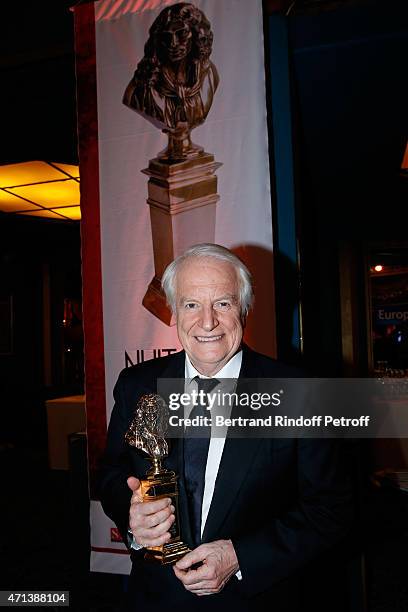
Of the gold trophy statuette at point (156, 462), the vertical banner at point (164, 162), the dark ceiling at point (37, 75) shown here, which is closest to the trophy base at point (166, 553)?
the gold trophy statuette at point (156, 462)

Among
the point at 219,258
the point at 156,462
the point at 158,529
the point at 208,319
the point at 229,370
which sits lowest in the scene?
the point at 158,529

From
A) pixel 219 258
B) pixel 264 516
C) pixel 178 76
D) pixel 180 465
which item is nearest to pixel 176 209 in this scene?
pixel 178 76

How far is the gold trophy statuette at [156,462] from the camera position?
1.12 metres

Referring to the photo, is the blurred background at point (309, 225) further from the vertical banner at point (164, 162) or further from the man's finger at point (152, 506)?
the man's finger at point (152, 506)

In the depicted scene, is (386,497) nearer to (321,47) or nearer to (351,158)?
(351,158)

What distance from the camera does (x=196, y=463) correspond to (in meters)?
1.31

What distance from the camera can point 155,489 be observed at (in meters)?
1.12

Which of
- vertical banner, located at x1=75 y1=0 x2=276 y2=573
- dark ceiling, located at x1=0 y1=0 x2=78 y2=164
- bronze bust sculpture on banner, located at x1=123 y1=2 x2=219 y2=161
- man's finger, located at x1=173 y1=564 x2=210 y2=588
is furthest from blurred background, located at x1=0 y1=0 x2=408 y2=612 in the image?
man's finger, located at x1=173 y1=564 x2=210 y2=588

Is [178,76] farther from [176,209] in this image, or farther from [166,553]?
[166,553]

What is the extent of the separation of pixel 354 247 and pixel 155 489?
218 inches

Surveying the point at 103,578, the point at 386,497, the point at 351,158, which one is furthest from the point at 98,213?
the point at 386,497

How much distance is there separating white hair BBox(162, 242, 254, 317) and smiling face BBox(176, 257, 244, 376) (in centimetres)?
1

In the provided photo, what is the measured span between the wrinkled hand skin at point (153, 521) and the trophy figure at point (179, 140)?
1.37 meters

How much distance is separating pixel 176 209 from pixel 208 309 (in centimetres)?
120
